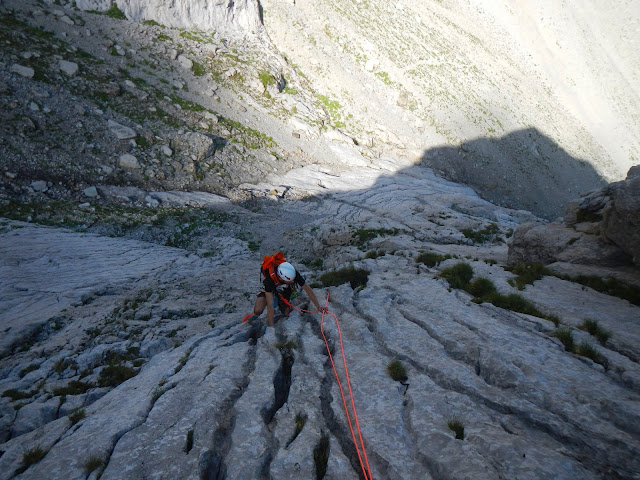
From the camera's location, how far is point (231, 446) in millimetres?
6605

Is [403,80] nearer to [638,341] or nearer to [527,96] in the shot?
[527,96]

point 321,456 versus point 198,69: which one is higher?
point 198,69

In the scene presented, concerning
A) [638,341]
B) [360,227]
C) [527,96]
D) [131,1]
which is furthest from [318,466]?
[527,96]

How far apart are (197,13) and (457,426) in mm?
60653

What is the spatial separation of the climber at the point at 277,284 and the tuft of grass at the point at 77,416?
5.69 m

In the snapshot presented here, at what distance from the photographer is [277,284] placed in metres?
11.8

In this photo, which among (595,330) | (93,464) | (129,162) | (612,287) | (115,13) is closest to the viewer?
(93,464)

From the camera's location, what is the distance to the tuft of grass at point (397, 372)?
829 centimetres

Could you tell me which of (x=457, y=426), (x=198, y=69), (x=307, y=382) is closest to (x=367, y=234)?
(x=307, y=382)

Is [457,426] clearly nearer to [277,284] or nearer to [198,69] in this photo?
[277,284]

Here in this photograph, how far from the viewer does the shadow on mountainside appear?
47.6 m

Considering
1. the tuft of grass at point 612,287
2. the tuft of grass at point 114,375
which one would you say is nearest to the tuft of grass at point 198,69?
the tuft of grass at point 114,375

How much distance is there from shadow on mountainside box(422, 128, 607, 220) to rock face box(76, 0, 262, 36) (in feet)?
122

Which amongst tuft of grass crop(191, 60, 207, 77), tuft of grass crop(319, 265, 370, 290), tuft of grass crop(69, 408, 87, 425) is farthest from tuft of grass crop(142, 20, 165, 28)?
tuft of grass crop(69, 408, 87, 425)
